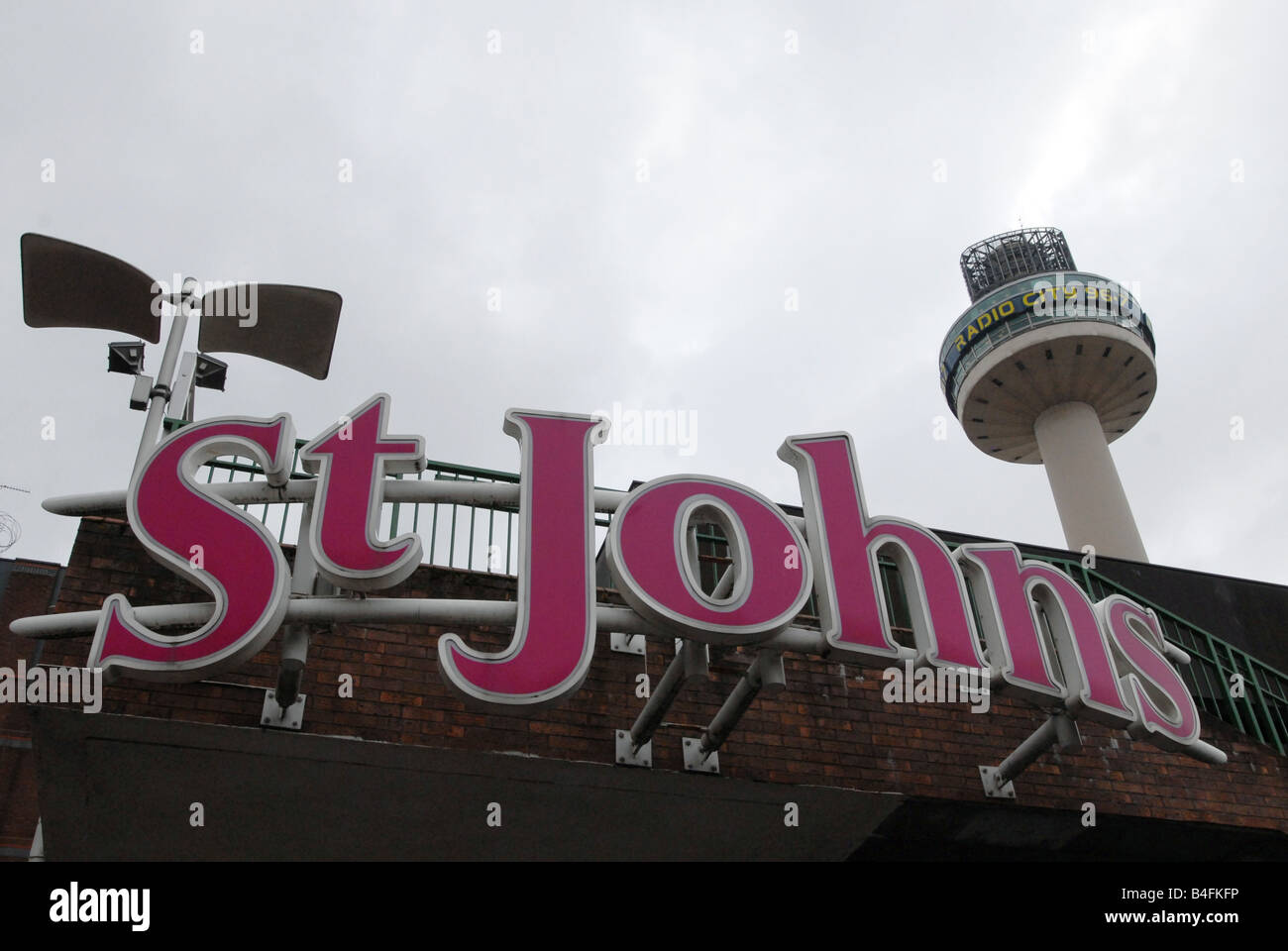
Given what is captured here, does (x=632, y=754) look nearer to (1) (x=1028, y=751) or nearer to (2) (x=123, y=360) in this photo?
(1) (x=1028, y=751)

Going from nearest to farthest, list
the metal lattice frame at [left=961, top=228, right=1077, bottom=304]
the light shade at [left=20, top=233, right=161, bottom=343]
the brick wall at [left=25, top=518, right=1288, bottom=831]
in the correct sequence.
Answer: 1. the brick wall at [left=25, top=518, right=1288, bottom=831]
2. the light shade at [left=20, top=233, right=161, bottom=343]
3. the metal lattice frame at [left=961, top=228, right=1077, bottom=304]

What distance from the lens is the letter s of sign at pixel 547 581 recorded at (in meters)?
6.58

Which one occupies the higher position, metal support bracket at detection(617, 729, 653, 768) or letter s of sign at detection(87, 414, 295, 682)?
letter s of sign at detection(87, 414, 295, 682)

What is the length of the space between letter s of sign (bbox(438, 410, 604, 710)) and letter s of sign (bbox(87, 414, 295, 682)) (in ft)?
3.79

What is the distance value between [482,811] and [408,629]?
1388mm

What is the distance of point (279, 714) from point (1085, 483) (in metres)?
31.6

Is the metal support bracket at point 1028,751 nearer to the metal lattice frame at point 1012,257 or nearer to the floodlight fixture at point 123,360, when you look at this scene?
the floodlight fixture at point 123,360

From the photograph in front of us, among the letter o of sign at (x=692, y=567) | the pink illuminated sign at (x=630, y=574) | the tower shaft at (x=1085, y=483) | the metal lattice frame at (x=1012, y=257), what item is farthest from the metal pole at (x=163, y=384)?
the metal lattice frame at (x=1012, y=257)

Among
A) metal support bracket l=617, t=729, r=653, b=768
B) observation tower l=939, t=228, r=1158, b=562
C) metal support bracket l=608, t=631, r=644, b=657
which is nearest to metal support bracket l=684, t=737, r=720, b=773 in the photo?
metal support bracket l=617, t=729, r=653, b=768

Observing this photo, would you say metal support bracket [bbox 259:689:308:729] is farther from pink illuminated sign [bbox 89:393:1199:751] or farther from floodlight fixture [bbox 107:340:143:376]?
floodlight fixture [bbox 107:340:143:376]

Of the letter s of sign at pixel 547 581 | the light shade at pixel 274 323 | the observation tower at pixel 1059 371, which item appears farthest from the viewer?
the observation tower at pixel 1059 371

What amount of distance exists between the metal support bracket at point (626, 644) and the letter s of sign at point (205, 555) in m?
2.64

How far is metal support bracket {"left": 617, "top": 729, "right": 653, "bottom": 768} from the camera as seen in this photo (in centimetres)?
767
